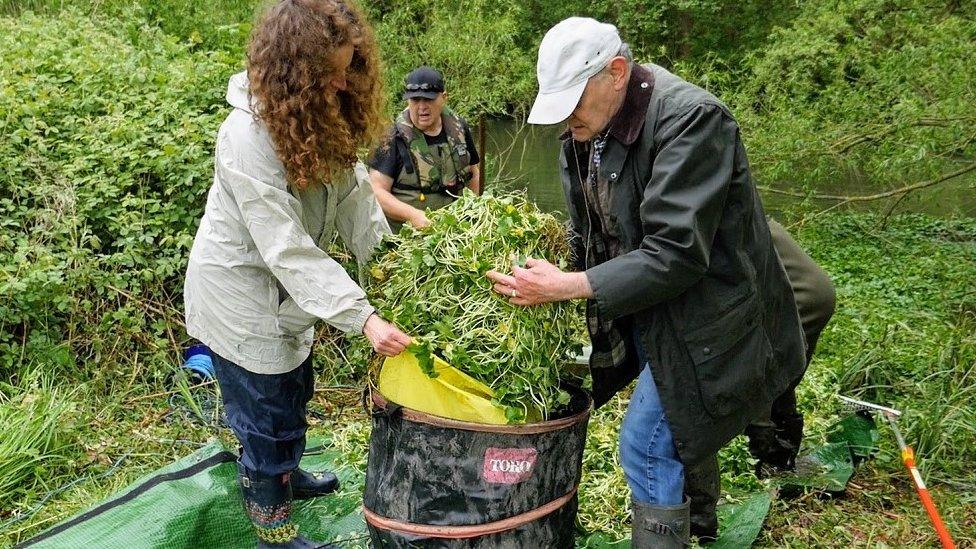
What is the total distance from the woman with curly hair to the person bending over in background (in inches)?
70.9

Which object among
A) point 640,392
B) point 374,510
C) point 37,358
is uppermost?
point 640,392

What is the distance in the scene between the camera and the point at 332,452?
11.7ft

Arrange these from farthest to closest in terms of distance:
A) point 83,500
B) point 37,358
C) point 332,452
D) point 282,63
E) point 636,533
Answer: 1. point 37,358
2. point 332,452
3. point 83,500
4. point 636,533
5. point 282,63

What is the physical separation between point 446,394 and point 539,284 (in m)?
0.39

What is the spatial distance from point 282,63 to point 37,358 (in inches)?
98.6

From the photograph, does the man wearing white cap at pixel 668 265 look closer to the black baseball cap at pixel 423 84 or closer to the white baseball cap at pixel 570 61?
the white baseball cap at pixel 570 61

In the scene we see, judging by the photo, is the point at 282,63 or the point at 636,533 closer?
the point at 282,63

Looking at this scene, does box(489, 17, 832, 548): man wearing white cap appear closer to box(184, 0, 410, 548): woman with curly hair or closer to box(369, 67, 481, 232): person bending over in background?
box(184, 0, 410, 548): woman with curly hair

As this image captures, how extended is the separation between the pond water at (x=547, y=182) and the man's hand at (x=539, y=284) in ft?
11.0

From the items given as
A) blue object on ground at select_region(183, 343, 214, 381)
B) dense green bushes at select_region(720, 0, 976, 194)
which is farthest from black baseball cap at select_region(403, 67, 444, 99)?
dense green bushes at select_region(720, 0, 976, 194)

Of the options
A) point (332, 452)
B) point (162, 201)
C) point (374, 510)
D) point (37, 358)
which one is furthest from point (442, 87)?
point (374, 510)

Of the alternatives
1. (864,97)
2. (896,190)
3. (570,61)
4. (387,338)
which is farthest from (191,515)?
(896,190)

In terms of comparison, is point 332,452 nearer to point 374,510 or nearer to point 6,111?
point 374,510

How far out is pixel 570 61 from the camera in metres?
2.12
